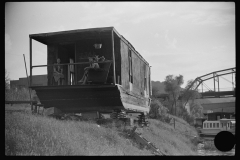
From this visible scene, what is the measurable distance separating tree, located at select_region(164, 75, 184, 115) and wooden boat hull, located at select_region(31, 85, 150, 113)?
11.1 meters

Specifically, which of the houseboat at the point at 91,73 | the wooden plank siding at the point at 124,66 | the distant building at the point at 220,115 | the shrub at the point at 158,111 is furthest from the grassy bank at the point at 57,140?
the shrub at the point at 158,111

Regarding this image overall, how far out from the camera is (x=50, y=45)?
1515 centimetres

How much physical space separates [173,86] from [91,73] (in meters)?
14.6

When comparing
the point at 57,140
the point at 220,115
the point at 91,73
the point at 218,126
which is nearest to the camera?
the point at 57,140

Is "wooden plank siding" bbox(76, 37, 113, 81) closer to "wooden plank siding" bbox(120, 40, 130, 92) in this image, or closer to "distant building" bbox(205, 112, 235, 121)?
"wooden plank siding" bbox(120, 40, 130, 92)

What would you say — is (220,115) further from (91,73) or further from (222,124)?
(91,73)

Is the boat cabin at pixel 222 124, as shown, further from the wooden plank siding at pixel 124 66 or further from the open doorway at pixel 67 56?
the open doorway at pixel 67 56

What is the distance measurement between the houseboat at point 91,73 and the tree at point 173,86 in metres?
9.53

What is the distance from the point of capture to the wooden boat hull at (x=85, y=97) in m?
12.7

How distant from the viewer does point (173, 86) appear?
26.1 metres

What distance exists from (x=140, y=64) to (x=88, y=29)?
6.56 metres

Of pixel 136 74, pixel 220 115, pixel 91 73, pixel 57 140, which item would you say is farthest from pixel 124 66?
pixel 57 140
